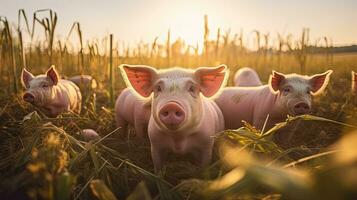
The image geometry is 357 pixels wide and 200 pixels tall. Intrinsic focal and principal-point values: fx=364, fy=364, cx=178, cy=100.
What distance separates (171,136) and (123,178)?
0.96 meters

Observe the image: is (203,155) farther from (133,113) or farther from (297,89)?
(133,113)

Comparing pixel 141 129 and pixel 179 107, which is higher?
pixel 179 107

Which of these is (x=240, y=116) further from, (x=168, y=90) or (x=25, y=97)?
(x=25, y=97)

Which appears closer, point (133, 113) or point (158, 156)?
point (158, 156)

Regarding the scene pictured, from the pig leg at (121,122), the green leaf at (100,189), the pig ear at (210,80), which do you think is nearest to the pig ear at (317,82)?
the pig ear at (210,80)

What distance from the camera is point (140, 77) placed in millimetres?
3330

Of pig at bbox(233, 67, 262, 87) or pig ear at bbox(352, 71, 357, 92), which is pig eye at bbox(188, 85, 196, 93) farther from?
pig at bbox(233, 67, 262, 87)

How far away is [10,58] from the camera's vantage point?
20.5 ft

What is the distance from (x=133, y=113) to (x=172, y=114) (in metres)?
1.89

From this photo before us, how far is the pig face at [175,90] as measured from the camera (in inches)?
109

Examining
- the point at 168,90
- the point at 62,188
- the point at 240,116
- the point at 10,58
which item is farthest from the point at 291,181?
the point at 10,58

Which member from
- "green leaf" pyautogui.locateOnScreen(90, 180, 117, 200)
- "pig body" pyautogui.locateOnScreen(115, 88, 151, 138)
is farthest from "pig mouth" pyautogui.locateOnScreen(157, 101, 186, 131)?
"green leaf" pyautogui.locateOnScreen(90, 180, 117, 200)

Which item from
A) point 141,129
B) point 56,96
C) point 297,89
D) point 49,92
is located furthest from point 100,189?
point 56,96

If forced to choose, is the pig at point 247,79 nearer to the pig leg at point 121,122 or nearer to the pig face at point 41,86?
the pig leg at point 121,122
